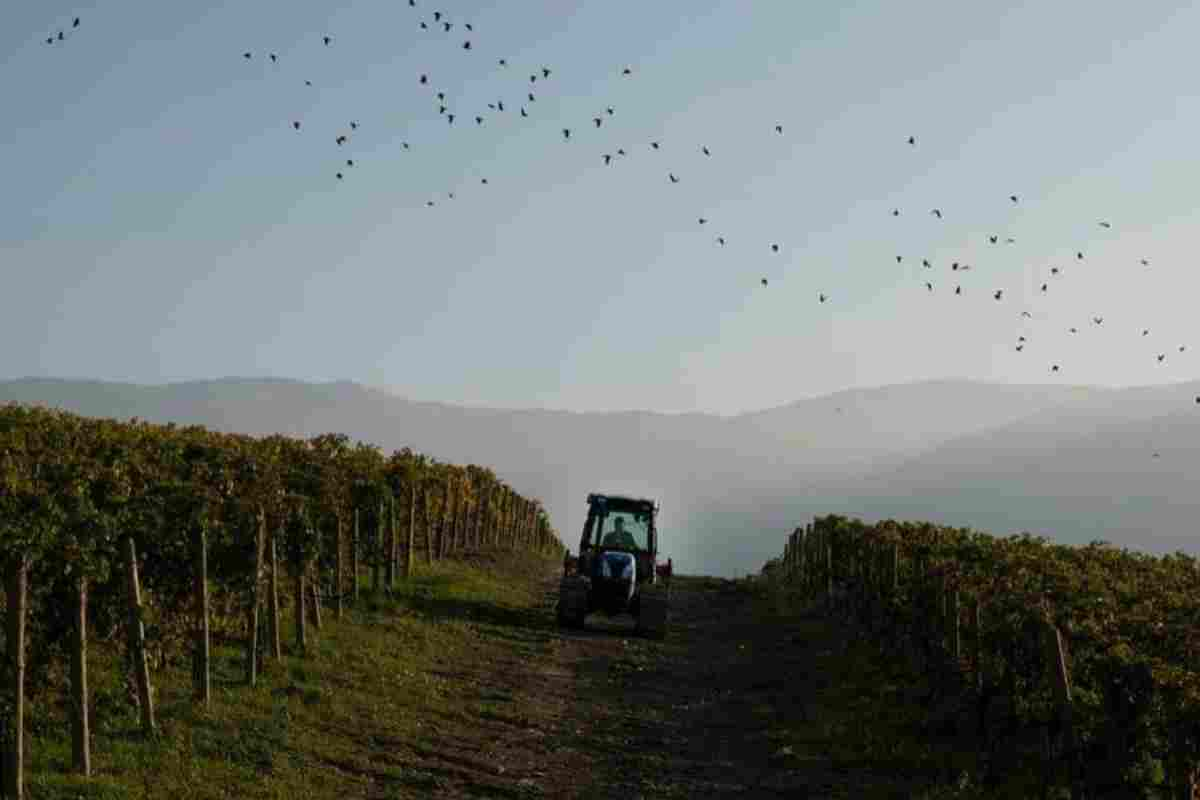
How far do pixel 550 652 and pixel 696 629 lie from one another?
7698 mm

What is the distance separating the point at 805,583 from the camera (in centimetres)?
4244

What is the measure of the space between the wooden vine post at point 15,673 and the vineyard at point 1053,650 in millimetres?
9779

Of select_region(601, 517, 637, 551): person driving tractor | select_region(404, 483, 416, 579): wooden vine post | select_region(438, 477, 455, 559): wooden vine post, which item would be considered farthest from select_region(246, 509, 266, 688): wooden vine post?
select_region(438, 477, 455, 559): wooden vine post

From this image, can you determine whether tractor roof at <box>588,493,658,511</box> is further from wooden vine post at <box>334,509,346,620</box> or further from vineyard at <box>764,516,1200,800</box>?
wooden vine post at <box>334,509,346,620</box>

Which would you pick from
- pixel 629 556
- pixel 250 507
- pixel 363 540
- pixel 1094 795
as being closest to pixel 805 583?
pixel 629 556

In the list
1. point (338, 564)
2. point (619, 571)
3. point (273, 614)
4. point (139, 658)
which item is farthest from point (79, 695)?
point (619, 571)

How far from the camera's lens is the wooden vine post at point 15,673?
11.6m

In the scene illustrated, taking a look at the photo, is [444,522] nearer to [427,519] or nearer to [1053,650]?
[427,519]

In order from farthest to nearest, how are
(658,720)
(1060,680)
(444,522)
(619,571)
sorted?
1. (444,522)
2. (619,571)
3. (658,720)
4. (1060,680)

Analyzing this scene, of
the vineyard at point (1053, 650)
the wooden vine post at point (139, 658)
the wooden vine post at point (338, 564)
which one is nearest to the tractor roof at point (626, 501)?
the vineyard at point (1053, 650)

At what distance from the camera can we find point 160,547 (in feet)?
54.4

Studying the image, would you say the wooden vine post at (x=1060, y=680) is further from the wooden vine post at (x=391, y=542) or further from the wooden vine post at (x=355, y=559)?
the wooden vine post at (x=391, y=542)

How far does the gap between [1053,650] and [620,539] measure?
17017 mm

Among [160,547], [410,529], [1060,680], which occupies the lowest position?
[1060,680]
